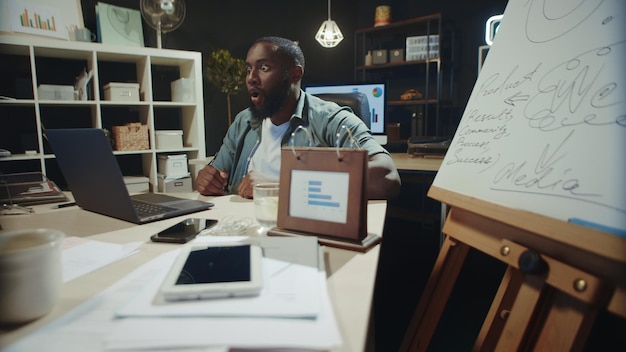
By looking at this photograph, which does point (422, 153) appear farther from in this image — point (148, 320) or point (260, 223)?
point (148, 320)

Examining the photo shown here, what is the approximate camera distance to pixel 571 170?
2.21 feet

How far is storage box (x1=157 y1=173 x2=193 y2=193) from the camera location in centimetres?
300

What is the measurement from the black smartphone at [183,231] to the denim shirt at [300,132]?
0.72 meters

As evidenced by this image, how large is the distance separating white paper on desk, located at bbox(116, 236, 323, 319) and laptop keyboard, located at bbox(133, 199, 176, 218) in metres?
0.44

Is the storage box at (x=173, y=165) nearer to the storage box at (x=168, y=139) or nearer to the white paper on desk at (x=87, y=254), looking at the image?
the storage box at (x=168, y=139)

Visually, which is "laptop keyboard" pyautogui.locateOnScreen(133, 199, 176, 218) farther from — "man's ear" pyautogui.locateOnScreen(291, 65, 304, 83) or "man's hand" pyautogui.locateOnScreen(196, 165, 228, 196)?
"man's ear" pyautogui.locateOnScreen(291, 65, 304, 83)

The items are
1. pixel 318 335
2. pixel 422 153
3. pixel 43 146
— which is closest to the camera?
pixel 318 335

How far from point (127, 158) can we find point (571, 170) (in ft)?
11.0

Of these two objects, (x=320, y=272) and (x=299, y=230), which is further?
(x=299, y=230)

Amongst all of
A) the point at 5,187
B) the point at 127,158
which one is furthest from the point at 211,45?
the point at 5,187

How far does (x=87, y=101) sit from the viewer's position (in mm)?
2643

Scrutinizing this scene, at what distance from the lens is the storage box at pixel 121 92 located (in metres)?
2.76

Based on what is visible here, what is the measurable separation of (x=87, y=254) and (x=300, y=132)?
3.44 ft

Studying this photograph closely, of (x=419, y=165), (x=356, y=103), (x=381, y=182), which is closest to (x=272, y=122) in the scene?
(x=356, y=103)
